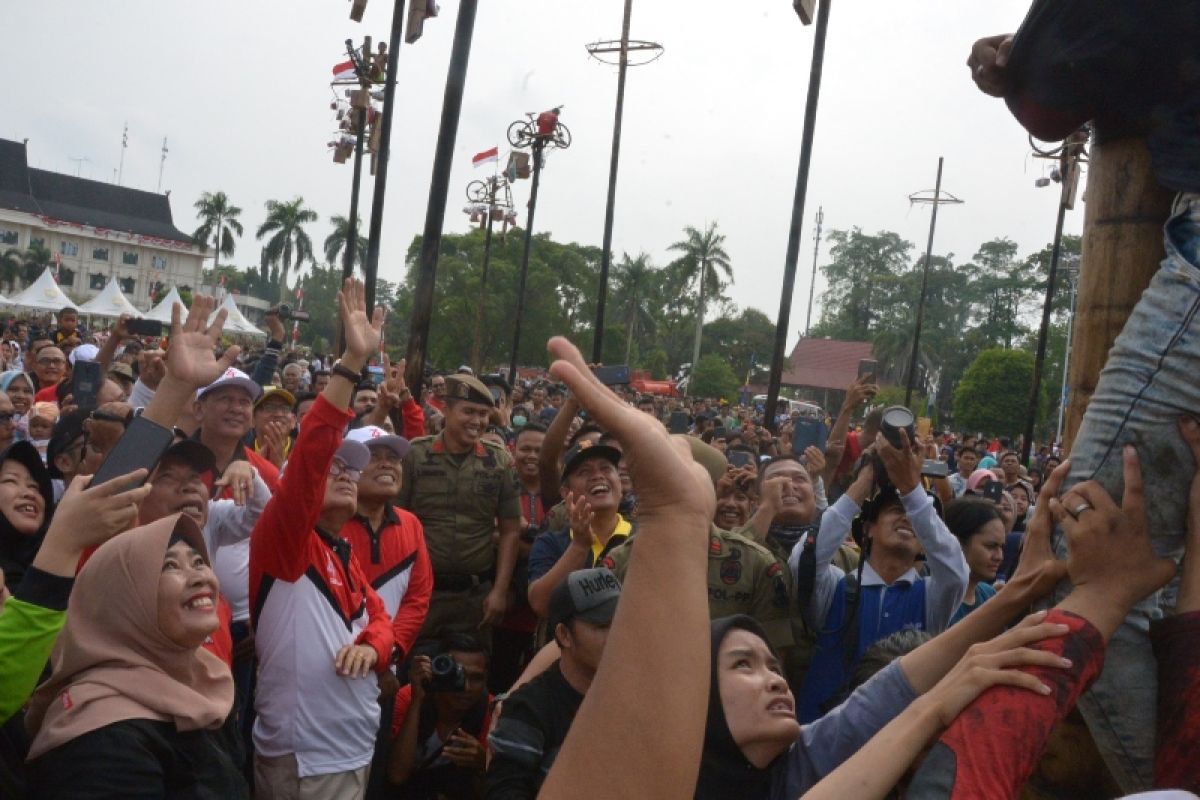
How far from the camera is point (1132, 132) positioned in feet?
6.36

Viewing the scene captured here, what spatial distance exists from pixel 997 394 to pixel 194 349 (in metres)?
38.9

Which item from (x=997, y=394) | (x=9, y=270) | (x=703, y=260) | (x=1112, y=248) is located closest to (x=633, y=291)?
(x=703, y=260)

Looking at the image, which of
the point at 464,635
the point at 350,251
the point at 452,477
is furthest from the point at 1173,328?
the point at 350,251

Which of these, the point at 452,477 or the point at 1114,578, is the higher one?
the point at 1114,578

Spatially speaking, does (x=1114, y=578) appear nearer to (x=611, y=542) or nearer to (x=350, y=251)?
(x=611, y=542)

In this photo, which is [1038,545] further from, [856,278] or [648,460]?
[856,278]

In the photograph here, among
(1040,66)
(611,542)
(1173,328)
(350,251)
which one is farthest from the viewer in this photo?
(350,251)

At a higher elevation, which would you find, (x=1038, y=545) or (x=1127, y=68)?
(x=1127, y=68)

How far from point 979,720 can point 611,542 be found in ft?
11.2

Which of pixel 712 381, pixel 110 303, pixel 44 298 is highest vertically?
pixel 712 381

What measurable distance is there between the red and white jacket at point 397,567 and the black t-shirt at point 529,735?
1552 mm

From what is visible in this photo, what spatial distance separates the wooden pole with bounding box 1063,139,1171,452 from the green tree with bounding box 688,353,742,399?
45659mm

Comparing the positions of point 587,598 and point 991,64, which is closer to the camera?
point 991,64

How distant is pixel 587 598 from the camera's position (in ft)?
9.68
